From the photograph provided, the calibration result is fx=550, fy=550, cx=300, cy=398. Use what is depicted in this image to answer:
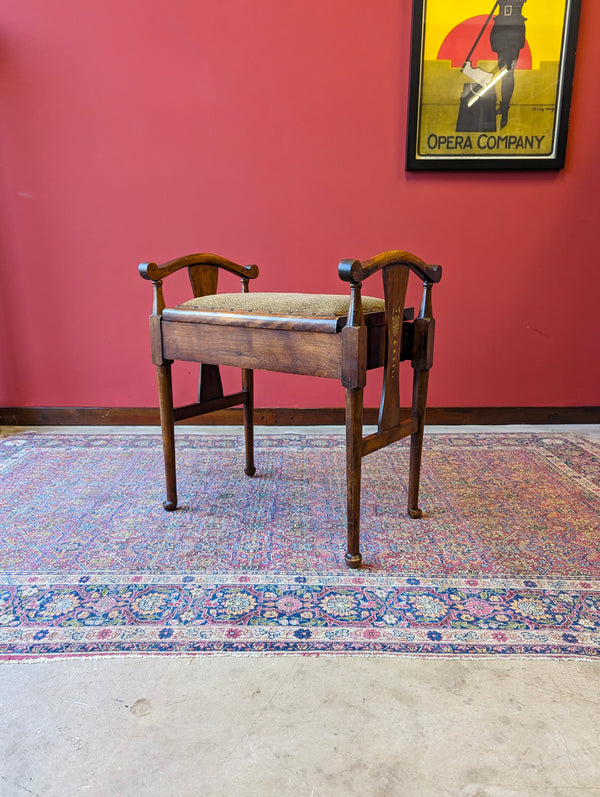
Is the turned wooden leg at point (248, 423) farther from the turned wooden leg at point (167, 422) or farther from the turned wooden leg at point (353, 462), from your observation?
the turned wooden leg at point (353, 462)

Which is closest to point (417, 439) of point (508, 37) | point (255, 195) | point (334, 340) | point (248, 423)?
point (334, 340)

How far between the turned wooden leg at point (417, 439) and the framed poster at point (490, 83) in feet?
4.14

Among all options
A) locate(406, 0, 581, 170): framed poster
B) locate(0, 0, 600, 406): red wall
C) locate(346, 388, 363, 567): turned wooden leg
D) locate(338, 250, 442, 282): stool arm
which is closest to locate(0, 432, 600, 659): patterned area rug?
locate(346, 388, 363, 567): turned wooden leg

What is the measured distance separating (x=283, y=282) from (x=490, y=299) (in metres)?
0.96

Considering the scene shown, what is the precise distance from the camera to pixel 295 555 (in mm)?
1445

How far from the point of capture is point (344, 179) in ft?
8.01

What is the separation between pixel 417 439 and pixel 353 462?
35 centimetres

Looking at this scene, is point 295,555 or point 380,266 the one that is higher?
point 380,266

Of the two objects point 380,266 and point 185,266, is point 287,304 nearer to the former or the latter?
point 380,266

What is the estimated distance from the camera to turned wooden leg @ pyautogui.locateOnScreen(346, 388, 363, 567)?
1.32 metres

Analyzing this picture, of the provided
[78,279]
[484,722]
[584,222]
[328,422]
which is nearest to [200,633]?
[484,722]

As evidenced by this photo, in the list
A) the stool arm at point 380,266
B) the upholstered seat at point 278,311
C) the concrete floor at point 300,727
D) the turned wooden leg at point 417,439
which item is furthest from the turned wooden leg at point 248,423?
the concrete floor at point 300,727

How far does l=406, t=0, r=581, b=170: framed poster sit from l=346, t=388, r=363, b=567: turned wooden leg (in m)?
1.53

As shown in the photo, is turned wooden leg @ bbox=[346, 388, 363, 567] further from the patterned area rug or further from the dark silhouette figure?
the dark silhouette figure
